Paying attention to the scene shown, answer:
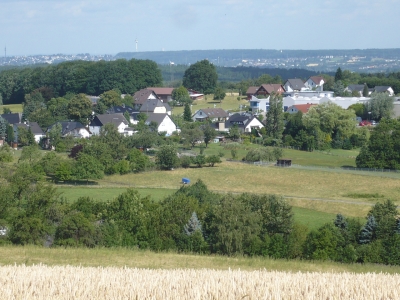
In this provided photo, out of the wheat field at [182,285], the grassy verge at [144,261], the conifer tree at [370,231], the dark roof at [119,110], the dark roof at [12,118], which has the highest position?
the wheat field at [182,285]

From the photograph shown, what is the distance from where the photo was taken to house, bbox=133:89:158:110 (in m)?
62.8

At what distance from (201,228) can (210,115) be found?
36.7m

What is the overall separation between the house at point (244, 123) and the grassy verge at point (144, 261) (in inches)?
1325

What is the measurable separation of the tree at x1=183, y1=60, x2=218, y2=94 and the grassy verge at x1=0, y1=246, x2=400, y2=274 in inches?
2480

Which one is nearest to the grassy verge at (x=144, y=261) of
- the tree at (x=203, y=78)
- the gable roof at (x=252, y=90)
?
the gable roof at (x=252, y=90)

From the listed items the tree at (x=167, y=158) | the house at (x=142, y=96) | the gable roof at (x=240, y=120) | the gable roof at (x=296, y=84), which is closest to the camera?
the tree at (x=167, y=158)

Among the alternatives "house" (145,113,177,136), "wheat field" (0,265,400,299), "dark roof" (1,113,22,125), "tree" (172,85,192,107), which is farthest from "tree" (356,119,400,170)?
"tree" (172,85,192,107)

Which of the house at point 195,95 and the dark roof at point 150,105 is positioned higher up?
the dark roof at point 150,105

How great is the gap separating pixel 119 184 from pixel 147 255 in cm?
1608

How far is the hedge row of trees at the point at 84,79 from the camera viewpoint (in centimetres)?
7031

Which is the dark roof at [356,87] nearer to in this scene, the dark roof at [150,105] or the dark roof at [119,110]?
the dark roof at [150,105]

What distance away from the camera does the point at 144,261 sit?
1374 centimetres

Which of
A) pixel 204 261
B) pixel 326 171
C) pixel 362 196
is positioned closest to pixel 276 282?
pixel 204 261

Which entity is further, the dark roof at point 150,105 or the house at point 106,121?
the dark roof at point 150,105
